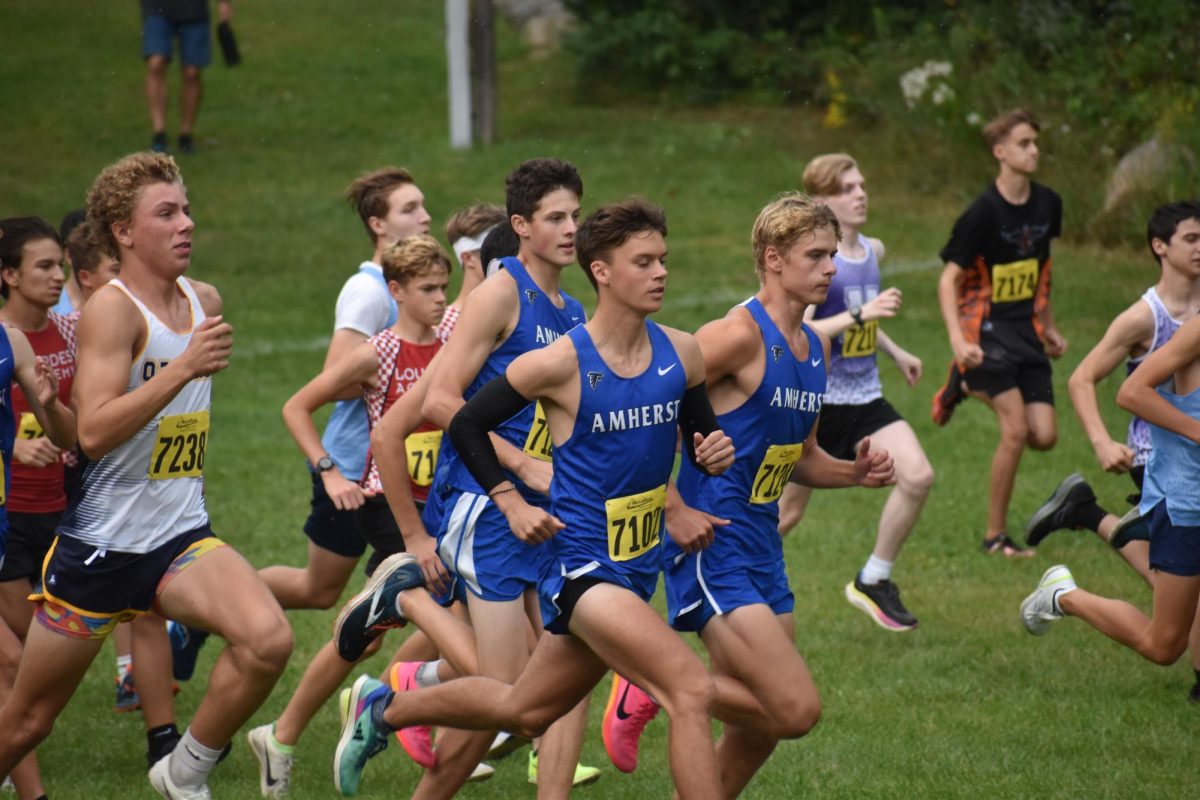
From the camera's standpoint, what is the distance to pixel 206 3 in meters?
19.2

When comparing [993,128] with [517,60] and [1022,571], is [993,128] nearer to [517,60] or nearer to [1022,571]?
[1022,571]

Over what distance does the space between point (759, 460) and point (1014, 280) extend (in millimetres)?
4436

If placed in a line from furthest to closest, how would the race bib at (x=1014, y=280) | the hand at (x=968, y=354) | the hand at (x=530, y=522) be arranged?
1. the race bib at (x=1014, y=280)
2. the hand at (x=968, y=354)
3. the hand at (x=530, y=522)

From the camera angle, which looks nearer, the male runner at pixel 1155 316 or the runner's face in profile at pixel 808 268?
the runner's face in profile at pixel 808 268

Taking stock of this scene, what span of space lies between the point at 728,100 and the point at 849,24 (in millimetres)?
1923

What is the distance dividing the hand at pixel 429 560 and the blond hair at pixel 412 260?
4.13 feet

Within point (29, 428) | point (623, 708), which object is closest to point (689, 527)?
point (623, 708)

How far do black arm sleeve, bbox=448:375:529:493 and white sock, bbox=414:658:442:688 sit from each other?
1.06 metres

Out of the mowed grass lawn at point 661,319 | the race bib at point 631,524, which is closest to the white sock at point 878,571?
the mowed grass lawn at point 661,319

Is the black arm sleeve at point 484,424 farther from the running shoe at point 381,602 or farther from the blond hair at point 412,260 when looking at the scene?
the blond hair at point 412,260

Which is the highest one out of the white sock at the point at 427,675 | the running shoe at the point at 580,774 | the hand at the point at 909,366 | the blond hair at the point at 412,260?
the blond hair at the point at 412,260

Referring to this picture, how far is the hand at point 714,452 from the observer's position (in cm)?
500

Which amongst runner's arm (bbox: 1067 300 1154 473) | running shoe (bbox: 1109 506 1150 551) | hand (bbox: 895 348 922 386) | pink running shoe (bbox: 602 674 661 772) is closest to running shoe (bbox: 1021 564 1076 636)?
running shoe (bbox: 1109 506 1150 551)

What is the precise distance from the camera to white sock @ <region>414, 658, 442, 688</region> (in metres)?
5.95
